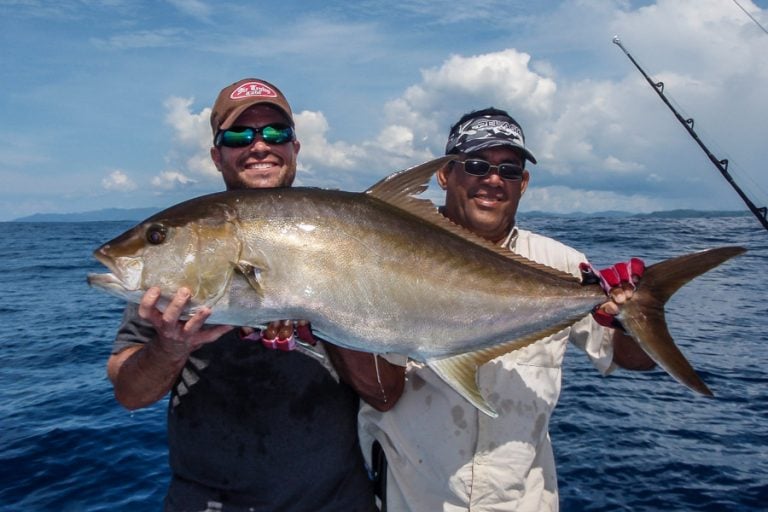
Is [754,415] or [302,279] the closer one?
[302,279]

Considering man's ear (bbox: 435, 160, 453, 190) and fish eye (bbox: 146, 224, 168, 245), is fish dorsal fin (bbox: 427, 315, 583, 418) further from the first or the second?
fish eye (bbox: 146, 224, 168, 245)

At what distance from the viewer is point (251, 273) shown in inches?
95.6

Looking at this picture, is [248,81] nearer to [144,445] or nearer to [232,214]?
[232,214]

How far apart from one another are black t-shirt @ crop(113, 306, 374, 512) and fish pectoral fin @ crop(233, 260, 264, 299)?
2.70 feet

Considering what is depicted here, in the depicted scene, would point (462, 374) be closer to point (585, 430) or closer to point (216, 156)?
point (216, 156)

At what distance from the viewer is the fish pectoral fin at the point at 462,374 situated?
2711mm

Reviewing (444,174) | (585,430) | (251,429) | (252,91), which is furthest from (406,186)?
(585,430)

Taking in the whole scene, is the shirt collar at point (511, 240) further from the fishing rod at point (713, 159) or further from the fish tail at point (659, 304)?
the fishing rod at point (713, 159)

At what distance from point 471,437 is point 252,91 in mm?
2306

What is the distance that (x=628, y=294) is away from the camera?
2.91 metres

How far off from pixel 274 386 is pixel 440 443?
3.08 ft

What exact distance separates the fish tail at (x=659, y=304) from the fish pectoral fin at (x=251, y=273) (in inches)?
69.1

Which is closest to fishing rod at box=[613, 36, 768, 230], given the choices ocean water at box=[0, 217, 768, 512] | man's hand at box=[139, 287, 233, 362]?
ocean water at box=[0, 217, 768, 512]

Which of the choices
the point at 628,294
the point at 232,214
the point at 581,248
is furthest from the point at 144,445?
the point at 581,248
